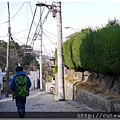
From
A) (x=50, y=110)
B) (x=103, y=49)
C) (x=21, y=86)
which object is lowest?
(x=50, y=110)

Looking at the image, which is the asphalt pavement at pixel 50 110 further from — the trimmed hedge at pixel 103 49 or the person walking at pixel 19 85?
the trimmed hedge at pixel 103 49

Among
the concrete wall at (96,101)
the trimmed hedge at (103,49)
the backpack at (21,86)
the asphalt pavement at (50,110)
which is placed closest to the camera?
the backpack at (21,86)

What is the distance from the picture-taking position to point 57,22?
38.8 feet

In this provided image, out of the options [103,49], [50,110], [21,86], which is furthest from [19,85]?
[103,49]

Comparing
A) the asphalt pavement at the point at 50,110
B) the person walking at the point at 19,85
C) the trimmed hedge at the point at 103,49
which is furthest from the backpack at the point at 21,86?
the trimmed hedge at the point at 103,49

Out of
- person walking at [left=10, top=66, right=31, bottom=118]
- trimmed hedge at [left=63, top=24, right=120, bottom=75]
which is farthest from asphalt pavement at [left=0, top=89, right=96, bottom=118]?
trimmed hedge at [left=63, top=24, right=120, bottom=75]

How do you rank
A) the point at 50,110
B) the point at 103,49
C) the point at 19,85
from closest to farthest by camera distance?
the point at 19,85 → the point at 103,49 → the point at 50,110

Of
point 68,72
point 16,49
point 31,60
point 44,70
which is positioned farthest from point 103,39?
point 44,70

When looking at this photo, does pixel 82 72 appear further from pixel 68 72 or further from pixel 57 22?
pixel 68 72

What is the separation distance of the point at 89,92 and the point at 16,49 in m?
24.7

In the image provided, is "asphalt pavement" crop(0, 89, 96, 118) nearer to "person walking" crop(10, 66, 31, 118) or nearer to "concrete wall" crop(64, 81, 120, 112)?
"concrete wall" crop(64, 81, 120, 112)

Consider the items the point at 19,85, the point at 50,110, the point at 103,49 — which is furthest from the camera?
the point at 50,110

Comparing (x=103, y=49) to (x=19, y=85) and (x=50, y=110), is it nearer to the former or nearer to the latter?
(x=50, y=110)

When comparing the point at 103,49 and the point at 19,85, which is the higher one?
the point at 103,49
